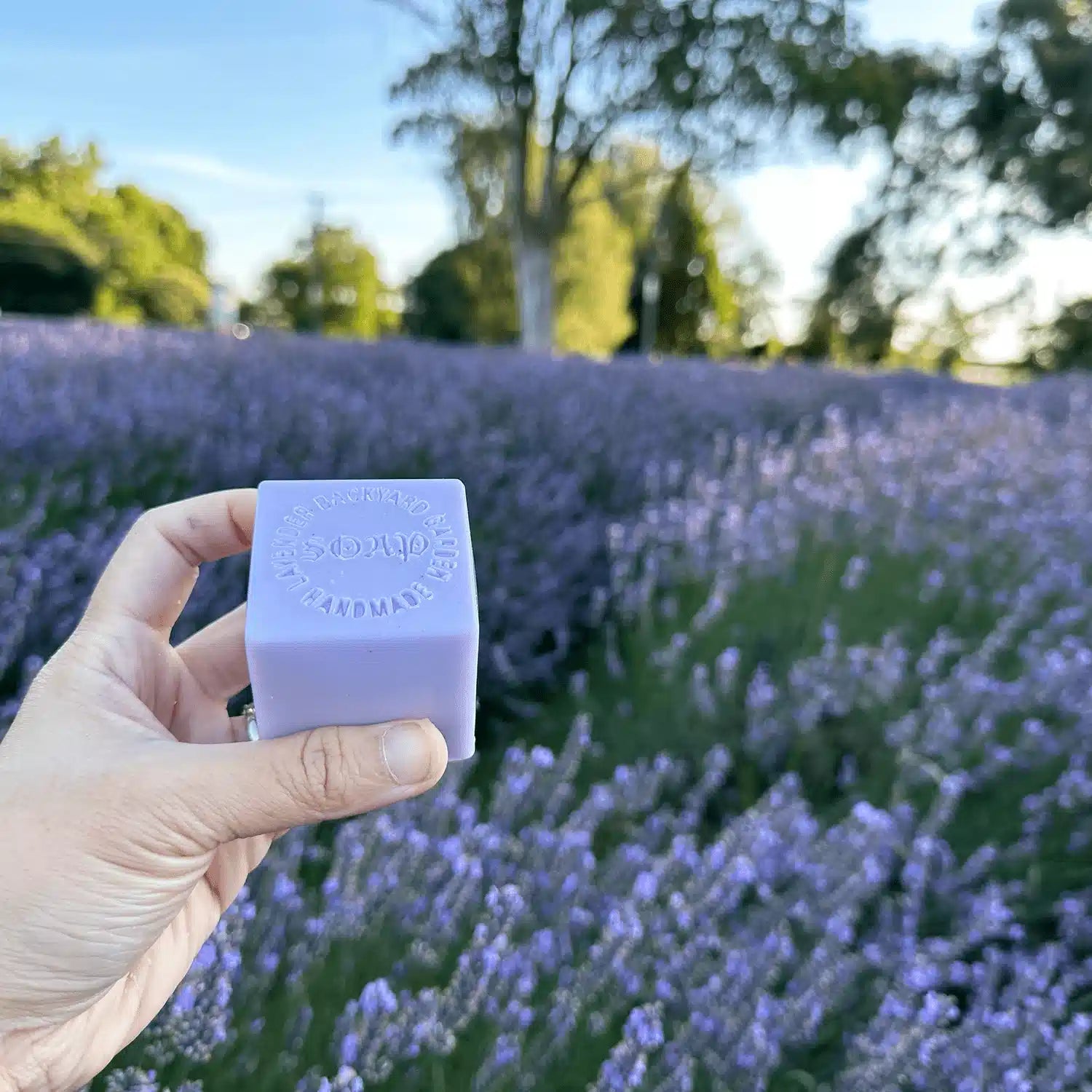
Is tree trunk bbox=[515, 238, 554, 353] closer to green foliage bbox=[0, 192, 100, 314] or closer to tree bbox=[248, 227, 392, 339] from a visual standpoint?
green foliage bbox=[0, 192, 100, 314]

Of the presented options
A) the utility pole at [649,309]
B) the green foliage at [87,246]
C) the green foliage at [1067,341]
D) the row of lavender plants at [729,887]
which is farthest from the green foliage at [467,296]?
the row of lavender plants at [729,887]

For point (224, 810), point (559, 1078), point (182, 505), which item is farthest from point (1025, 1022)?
point (182, 505)

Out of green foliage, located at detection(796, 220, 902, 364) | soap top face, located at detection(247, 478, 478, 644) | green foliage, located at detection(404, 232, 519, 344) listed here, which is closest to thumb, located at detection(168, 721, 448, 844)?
soap top face, located at detection(247, 478, 478, 644)

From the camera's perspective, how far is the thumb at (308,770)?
911mm

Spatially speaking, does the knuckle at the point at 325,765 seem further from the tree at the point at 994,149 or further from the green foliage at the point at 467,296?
the green foliage at the point at 467,296

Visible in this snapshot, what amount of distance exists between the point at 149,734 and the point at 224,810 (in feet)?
0.43

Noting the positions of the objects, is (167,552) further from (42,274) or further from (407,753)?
(42,274)

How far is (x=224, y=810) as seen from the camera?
94 centimetres

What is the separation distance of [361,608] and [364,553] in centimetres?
8

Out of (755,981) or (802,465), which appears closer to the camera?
(755,981)

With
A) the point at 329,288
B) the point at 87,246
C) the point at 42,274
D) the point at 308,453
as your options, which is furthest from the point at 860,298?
the point at 329,288

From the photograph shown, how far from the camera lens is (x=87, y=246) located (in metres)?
22.9

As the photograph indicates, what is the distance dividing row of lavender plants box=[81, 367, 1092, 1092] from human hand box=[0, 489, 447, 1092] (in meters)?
0.20

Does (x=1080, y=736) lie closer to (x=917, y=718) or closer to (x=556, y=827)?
(x=917, y=718)
